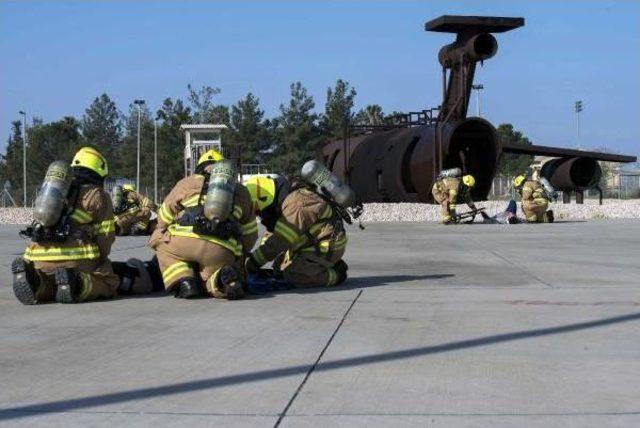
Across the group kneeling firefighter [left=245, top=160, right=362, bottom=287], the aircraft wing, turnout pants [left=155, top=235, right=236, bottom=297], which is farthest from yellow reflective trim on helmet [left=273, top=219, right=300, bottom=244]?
the aircraft wing

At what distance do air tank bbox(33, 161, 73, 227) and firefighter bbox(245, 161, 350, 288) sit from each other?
197 cm

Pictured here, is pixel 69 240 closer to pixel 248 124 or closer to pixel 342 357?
pixel 342 357

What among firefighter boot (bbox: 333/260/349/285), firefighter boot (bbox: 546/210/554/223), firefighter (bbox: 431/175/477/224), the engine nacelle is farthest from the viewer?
the engine nacelle

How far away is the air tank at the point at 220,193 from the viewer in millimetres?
7863

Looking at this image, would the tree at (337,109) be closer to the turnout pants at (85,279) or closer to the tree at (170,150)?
the tree at (170,150)

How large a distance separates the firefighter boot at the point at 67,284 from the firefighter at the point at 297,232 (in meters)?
1.89

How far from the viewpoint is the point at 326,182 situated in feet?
30.9

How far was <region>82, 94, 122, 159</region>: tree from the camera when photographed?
85.5m

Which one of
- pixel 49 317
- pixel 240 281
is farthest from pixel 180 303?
pixel 49 317

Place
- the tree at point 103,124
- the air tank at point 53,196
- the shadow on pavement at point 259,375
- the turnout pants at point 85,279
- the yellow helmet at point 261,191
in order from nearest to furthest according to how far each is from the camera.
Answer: the shadow on pavement at point 259,375, the air tank at point 53,196, the turnout pants at point 85,279, the yellow helmet at point 261,191, the tree at point 103,124

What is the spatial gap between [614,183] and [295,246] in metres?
89.7

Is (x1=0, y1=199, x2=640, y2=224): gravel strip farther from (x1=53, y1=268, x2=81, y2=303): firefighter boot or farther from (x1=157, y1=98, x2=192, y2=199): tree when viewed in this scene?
(x1=157, y1=98, x2=192, y2=199): tree

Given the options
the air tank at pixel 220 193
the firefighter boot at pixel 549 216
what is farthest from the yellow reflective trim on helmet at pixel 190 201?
the firefighter boot at pixel 549 216

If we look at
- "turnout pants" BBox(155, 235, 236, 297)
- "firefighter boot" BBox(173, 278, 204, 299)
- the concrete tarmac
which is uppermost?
"turnout pants" BBox(155, 235, 236, 297)
